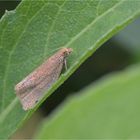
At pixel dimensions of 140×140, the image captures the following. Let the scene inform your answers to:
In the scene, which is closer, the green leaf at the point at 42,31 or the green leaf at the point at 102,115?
the green leaf at the point at 102,115

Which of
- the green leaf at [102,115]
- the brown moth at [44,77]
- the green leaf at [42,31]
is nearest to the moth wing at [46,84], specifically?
the brown moth at [44,77]

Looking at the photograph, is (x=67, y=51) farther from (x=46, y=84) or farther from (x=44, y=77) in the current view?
(x=44, y=77)

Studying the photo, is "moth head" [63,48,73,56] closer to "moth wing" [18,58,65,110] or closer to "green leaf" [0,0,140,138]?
"green leaf" [0,0,140,138]

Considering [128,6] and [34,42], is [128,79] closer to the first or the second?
[128,6]

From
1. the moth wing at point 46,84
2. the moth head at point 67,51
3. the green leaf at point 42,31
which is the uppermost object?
the green leaf at point 42,31

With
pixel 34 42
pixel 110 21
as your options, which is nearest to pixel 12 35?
pixel 34 42

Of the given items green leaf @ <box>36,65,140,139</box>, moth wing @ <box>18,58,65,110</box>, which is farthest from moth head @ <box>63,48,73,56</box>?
green leaf @ <box>36,65,140,139</box>

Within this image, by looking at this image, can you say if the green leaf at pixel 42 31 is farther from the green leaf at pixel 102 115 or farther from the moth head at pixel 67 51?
the green leaf at pixel 102 115
